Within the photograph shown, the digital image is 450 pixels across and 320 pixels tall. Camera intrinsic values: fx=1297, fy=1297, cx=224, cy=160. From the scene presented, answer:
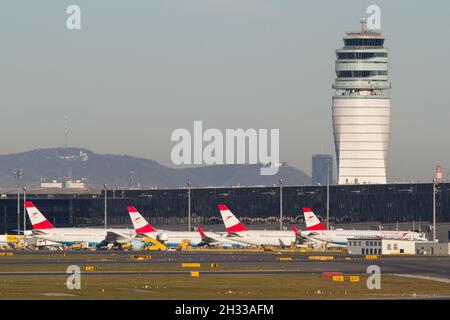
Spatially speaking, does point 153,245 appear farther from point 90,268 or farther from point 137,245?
point 90,268

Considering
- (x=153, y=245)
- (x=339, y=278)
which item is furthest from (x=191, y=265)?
(x=153, y=245)

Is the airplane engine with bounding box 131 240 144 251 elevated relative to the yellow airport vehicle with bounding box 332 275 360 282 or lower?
lower

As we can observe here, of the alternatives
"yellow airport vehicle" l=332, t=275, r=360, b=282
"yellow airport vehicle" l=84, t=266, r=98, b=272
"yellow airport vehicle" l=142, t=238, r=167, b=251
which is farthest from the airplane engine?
"yellow airport vehicle" l=332, t=275, r=360, b=282

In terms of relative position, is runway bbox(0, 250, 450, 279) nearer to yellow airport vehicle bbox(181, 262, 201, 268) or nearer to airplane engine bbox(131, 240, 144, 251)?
yellow airport vehicle bbox(181, 262, 201, 268)

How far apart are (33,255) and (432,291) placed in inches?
3177

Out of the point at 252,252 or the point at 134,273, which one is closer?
the point at 134,273

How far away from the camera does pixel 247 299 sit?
9069cm

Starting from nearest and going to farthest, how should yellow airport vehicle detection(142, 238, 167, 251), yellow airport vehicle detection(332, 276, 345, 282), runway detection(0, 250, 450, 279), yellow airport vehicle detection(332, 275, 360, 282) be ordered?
yellow airport vehicle detection(332, 275, 360, 282) < yellow airport vehicle detection(332, 276, 345, 282) < runway detection(0, 250, 450, 279) < yellow airport vehicle detection(142, 238, 167, 251)

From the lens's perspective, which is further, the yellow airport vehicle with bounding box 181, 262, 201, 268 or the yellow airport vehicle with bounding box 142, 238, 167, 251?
the yellow airport vehicle with bounding box 142, 238, 167, 251

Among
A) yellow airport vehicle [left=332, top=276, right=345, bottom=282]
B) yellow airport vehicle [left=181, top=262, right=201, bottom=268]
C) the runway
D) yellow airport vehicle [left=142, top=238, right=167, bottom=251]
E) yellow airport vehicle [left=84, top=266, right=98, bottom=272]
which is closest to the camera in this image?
yellow airport vehicle [left=332, top=276, right=345, bottom=282]
